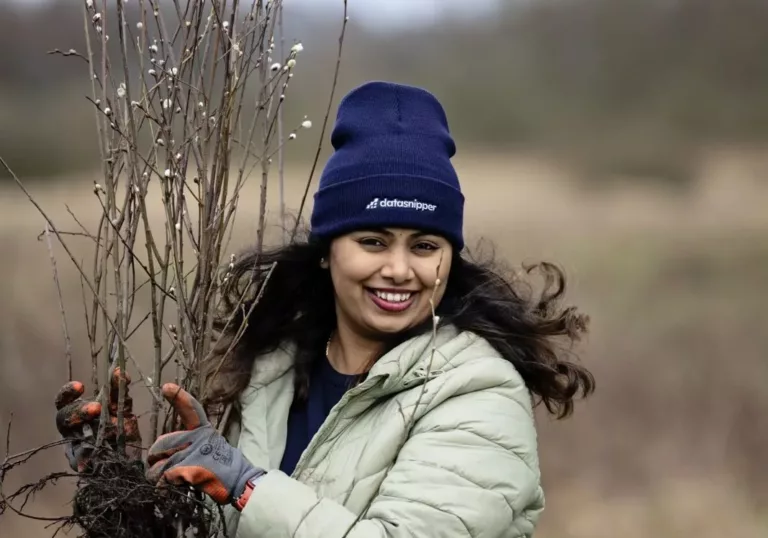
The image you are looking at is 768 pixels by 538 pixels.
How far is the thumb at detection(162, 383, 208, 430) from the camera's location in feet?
4.38

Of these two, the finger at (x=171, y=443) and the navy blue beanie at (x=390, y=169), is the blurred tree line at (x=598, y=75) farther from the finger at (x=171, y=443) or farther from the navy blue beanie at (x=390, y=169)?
the finger at (x=171, y=443)

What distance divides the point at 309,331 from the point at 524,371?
1.48 feet

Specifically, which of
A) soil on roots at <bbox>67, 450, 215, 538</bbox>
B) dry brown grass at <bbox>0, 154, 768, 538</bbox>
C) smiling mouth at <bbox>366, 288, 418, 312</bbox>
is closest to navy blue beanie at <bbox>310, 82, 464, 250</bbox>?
smiling mouth at <bbox>366, 288, 418, 312</bbox>

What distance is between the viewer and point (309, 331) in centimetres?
177

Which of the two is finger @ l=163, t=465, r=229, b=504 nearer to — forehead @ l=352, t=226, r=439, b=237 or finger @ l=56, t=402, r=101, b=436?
finger @ l=56, t=402, r=101, b=436

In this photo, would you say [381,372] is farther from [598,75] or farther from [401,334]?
[598,75]

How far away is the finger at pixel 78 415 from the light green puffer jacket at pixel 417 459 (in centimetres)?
26

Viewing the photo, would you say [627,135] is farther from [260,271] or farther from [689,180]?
[260,271]

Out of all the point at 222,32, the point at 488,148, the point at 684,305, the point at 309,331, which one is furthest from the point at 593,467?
the point at 222,32

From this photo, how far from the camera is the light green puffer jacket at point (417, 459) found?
4.21 ft

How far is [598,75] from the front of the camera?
6625mm

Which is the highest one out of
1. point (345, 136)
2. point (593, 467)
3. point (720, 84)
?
point (720, 84)

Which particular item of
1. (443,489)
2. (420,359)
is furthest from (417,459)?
(420,359)

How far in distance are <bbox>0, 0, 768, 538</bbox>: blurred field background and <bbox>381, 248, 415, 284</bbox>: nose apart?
177 centimetres
